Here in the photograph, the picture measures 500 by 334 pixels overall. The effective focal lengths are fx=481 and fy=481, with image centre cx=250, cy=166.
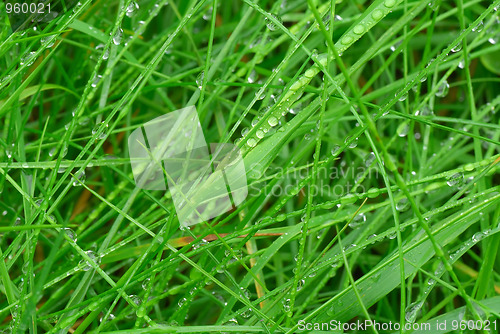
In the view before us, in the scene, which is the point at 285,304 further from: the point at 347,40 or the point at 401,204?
the point at 347,40

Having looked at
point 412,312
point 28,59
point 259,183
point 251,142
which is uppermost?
point 28,59

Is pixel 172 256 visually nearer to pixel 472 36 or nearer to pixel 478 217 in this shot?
pixel 478 217

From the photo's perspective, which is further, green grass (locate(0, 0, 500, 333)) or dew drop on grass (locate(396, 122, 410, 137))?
dew drop on grass (locate(396, 122, 410, 137))

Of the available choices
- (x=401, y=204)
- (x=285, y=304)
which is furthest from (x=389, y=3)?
(x=285, y=304)

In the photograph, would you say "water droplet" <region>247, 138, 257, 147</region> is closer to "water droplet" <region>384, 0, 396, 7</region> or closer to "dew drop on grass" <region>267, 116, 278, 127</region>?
"dew drop on grass" <region>267, 116, 278, 127</region>

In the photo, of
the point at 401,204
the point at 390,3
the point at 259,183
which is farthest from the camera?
the point at 259,183

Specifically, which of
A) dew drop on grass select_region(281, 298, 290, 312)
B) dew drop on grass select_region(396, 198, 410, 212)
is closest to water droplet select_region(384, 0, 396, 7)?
dew drop on grass select_region(396, 198, 410, 212)

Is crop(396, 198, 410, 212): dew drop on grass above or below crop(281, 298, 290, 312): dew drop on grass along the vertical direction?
above

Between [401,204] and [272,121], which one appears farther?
[401,204]

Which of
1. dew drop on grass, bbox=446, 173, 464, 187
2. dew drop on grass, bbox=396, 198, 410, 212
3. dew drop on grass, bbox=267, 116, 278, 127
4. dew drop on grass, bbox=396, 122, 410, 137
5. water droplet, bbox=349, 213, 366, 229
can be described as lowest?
water droplet, bbox=349, 213, 366, 229
